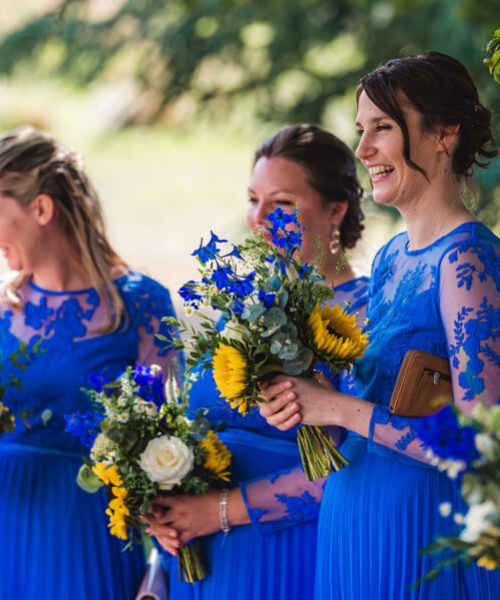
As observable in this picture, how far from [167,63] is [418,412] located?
4.64 m

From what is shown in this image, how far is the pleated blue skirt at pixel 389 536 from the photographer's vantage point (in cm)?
213

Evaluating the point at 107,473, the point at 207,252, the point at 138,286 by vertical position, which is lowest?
the point at 107,473

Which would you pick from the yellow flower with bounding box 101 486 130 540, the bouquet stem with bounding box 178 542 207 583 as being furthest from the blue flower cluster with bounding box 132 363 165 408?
the bouquet stem with bounding box 178 542 207 583

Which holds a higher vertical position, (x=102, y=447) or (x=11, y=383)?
(x=11, y=383)

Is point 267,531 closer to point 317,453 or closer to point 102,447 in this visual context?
point 317,453

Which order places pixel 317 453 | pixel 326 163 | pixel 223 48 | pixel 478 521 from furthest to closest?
pixel 223 48 < pixel 326 163 < pixel 317 453 < pixel 478 521

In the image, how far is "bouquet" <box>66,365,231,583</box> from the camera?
99.6 inches

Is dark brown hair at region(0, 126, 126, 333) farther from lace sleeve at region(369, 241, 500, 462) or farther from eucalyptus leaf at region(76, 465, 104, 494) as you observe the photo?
lace sleeve at region(369, 241, 500, 462)

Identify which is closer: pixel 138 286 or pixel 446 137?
pixel 446 137

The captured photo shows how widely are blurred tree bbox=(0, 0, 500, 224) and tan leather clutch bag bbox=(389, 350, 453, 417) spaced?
344cm

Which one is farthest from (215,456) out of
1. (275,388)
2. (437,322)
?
(437,322)

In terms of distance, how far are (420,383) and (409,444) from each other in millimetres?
159

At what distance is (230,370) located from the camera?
7.02 feet

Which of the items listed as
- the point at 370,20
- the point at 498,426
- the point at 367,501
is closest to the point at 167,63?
the point at 370,20
